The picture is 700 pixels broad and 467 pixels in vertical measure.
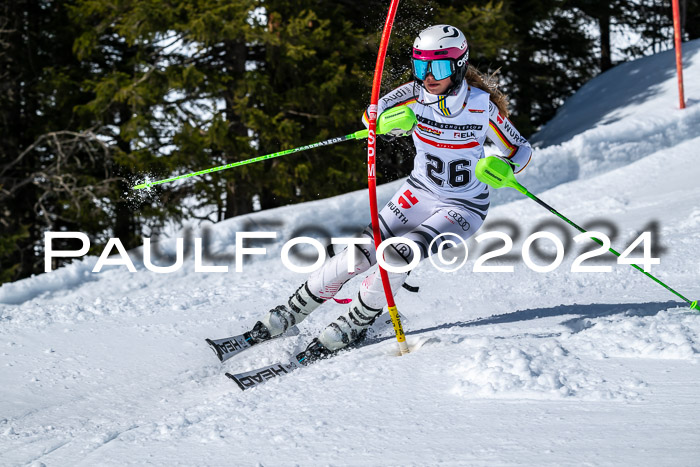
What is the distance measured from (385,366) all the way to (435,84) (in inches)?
67.4

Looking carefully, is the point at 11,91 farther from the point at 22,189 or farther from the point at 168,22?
the point at 168,22

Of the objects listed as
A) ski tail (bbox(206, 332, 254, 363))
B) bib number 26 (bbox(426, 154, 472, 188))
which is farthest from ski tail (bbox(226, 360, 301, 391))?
bib number 26 (bbox(426, 154, 472, 188))

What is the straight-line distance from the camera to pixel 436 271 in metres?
6.71

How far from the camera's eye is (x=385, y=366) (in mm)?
3676

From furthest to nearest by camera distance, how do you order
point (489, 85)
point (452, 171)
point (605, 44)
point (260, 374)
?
point (605, 44) → point (489, 85) → point (452, 171) → point (260, 374)

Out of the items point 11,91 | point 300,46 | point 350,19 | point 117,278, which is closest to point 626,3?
point 350,19

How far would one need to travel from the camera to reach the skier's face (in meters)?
4.15

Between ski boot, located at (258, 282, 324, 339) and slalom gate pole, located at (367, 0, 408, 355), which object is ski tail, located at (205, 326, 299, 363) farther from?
slalom gate pole, located at (367, 0, 408, 355)

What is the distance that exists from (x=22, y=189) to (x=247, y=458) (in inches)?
507

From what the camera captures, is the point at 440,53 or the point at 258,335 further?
the point at 258,335

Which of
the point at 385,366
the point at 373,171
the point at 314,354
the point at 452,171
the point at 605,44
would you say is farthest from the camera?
the point at 605,44

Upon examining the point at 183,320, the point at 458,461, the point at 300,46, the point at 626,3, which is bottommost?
the point at 183,320
